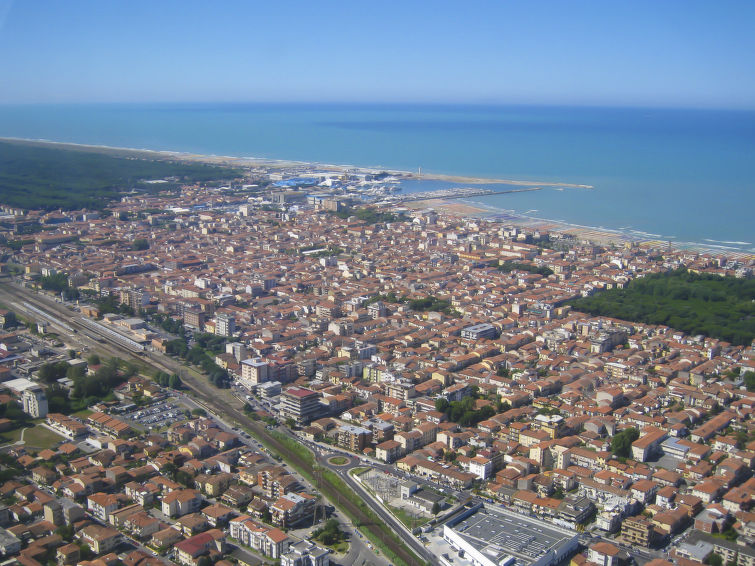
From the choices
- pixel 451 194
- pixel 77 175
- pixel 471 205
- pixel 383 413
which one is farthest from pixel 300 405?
pixel 77 175

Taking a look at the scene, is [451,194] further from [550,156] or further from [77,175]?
[550,156]

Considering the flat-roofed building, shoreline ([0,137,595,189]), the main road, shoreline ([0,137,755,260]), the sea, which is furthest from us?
shoreline ([0,137,595,189])

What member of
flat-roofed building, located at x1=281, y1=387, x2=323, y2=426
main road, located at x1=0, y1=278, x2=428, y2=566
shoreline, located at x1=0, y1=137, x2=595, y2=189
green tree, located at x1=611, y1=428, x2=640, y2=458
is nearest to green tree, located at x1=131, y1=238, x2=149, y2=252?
main road, located at x1=0, y1=278, x2=428, y2=566

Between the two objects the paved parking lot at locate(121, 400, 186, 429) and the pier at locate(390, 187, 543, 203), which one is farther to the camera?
the pier at locate(390, 187, 543, 203)

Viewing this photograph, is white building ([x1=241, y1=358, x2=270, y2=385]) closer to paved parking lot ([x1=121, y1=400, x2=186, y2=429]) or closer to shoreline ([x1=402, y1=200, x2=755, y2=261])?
paved parking lot ([x1=121, y1=400, x2=186, y2=429])

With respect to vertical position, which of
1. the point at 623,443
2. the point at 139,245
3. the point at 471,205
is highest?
the point at 471,205
